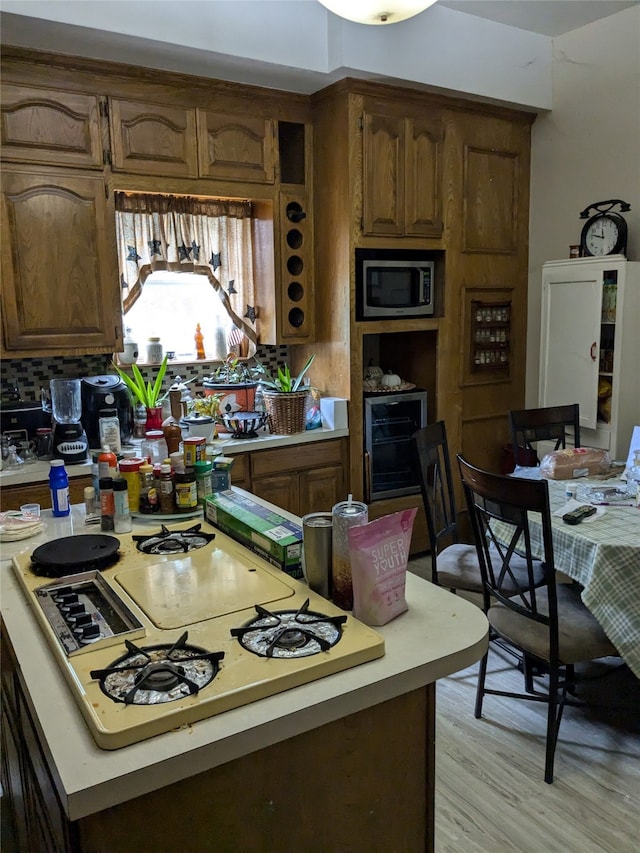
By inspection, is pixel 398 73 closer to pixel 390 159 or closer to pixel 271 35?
pixel 390 159

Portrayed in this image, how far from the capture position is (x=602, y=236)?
11.3ft

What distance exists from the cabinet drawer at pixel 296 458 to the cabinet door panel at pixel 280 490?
4 cm

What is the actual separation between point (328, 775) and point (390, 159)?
10.1 feet

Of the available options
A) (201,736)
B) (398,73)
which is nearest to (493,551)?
(201,736)

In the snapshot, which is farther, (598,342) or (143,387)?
(598,342)

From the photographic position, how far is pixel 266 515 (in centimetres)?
167

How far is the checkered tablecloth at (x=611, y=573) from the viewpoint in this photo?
77.3 inches

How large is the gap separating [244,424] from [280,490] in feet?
1.25

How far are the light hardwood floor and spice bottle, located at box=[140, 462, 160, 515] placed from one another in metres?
1.22

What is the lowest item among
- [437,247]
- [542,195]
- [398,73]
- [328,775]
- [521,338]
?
[328,775]

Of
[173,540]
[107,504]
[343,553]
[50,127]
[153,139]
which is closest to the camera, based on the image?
[343,553]

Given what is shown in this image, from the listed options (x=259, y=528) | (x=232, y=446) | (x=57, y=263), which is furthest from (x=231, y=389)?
(x=259, y=528)

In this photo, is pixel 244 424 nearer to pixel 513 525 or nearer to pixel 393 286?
pixel 393 286

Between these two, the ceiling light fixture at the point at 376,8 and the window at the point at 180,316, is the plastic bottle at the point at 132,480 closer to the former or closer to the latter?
the window at the point at 180,316
